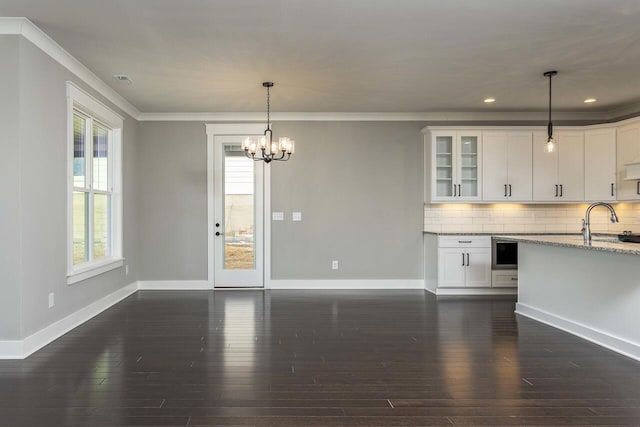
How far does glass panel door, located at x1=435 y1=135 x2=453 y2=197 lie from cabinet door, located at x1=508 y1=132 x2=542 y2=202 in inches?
33.3

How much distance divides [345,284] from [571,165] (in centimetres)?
377

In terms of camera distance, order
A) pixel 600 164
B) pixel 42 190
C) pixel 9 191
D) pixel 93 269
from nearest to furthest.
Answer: pixel 9 191 < pixel 42 190 < pixel 93 269 < pixel 600 164

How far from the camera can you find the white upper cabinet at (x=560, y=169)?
6047 millimetres

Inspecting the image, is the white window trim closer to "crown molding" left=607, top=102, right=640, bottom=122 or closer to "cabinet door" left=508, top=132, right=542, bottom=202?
"cabinet door" left=508, top=132, right=542, bottom=202

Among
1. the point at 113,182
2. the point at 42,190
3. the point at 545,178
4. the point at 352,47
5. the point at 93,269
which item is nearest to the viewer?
the point at 42,190

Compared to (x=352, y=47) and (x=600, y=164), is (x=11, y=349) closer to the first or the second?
(x=352, y=47)

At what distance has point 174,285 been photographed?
20.6 ft

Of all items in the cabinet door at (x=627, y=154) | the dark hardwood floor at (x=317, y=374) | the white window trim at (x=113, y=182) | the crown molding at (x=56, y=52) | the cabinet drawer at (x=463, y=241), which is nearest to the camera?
the dark hardwood floor at (x=317, y=374)

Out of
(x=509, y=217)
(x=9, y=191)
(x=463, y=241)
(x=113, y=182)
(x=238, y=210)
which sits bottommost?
(x=463, y=241)

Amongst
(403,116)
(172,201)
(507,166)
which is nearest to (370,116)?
(403,116)

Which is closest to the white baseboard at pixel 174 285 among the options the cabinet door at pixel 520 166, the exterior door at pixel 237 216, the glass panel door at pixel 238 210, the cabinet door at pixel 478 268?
the exterior door at pixel 237 216

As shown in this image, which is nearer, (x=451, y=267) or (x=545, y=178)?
(x=451, y=267)

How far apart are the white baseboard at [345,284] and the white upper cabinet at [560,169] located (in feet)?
7.47

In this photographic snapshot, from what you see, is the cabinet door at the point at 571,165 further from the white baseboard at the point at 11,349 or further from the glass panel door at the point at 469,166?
the white baseboard at the point at 11,349
